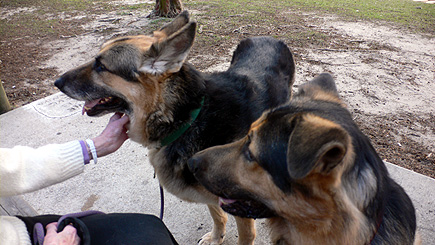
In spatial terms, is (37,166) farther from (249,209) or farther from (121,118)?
(249,209)

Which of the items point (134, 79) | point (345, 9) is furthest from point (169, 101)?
point (345, 9)

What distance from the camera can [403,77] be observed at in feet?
20.2

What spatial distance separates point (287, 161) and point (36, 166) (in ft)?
Answer: 5.64

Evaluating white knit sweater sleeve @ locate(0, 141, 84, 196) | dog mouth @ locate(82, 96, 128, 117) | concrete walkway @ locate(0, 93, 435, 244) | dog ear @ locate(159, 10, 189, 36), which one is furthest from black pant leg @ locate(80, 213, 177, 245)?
dog ear @ locate(159, 10, 189, 36)

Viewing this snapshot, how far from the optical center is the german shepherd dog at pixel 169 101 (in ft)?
8.74

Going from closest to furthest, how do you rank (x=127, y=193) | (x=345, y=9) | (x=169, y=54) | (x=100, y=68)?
(x=169, y=54), (x=100, y=68), (x=127, y=193), (x=345, y=9)

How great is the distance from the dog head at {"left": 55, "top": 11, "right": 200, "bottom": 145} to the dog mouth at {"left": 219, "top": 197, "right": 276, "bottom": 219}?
97 cm

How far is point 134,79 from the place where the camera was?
2.70 metres

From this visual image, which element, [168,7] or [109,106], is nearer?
[109,106]

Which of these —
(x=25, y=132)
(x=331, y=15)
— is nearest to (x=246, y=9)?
(x=331, y=15)

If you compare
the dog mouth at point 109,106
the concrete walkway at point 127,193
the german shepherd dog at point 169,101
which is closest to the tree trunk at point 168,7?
the concrete walkway at point 127,193

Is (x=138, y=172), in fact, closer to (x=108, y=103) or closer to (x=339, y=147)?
(x=108, y=103)

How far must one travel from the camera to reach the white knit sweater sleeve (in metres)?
1.95

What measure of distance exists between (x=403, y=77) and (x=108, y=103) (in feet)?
19.4
